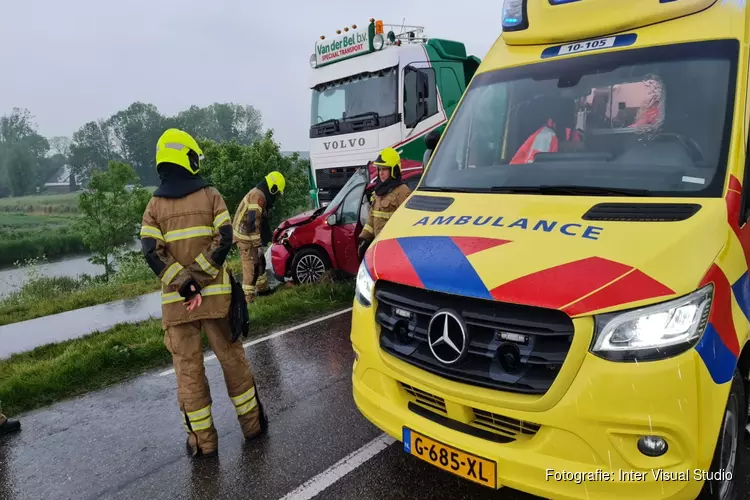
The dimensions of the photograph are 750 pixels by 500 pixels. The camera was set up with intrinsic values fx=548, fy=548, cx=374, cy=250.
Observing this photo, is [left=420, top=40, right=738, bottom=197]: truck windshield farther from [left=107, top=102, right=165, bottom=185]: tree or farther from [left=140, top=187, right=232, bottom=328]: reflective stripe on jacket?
[left=107, top=102, right=165, bottom=185]: tree

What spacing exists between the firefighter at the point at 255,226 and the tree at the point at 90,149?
3923 inches

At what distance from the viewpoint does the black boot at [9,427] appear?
4066 millimetres

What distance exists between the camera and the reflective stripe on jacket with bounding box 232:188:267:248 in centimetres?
748

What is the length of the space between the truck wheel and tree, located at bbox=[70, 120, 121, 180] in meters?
99.7

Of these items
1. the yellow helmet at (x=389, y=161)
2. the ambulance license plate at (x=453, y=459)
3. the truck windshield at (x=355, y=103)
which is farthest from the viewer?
the truck windshield at (x=355, y=103)

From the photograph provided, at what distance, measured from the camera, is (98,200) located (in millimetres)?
38750

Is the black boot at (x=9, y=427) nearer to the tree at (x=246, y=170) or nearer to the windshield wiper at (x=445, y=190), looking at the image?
the windshield wiper at (x=445, y=190)

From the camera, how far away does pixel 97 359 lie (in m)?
5.28

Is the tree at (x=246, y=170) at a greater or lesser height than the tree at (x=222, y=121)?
lesser

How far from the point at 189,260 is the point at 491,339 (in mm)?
2085

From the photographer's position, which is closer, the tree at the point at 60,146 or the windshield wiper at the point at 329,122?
the windshield wiper at the point at 329,122

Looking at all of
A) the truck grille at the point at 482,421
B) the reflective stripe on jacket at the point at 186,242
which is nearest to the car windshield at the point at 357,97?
the reflective stripe on jacket at the point at 186,242

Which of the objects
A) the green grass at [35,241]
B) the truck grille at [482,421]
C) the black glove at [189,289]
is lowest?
the green grass at [35,241]

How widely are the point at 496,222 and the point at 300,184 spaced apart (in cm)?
3937
